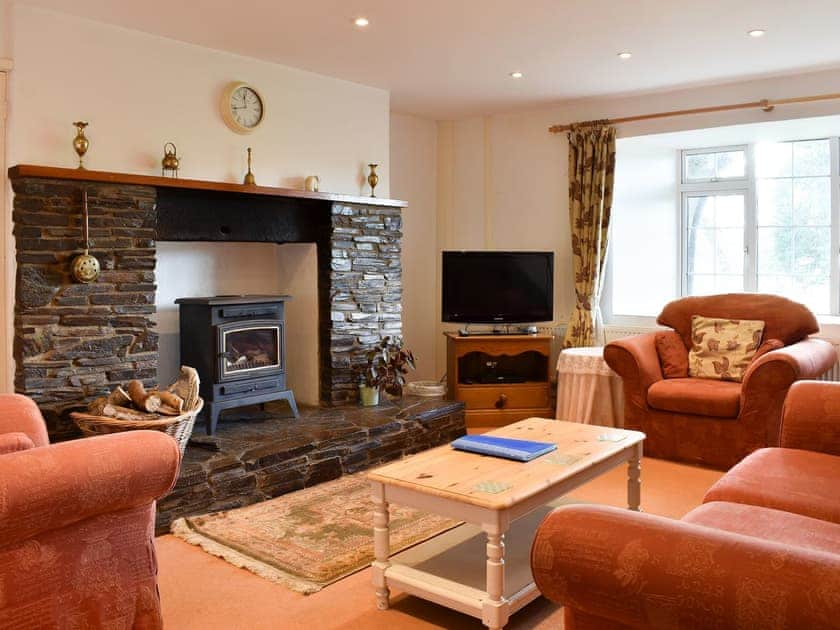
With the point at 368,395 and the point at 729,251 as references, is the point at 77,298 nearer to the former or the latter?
the point at 368,395

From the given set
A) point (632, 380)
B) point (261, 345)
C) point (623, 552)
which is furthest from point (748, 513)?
point (261, 345)

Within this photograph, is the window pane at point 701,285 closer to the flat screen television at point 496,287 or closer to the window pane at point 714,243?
the window pane at point 714,243

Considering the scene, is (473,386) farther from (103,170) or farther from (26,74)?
(26,74)

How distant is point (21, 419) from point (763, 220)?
16.6ft

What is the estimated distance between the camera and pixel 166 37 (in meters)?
4.21

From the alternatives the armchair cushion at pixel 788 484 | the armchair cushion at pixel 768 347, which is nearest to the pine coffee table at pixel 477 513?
the armchair cushion at pixel 788 484

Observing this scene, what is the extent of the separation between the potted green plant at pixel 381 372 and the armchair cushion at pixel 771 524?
2.89 meters

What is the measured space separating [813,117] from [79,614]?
16.3ft

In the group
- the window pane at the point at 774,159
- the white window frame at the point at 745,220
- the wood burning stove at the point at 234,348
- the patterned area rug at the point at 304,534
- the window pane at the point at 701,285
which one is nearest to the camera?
the patterned area rug at the point at 304,534

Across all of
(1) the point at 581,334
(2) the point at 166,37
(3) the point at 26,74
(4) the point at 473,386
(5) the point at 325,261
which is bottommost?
(4) the point at 473,386

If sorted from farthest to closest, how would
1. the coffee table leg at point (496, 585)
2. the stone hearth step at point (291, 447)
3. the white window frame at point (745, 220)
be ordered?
the white window frame at point (745, 220)
the stone hearth step at point (291, 447)
the coffee table leg at point (496, 585)

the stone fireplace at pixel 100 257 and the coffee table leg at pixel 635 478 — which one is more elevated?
the stone fireplace at pixel 100 257

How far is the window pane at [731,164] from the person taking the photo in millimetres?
5816

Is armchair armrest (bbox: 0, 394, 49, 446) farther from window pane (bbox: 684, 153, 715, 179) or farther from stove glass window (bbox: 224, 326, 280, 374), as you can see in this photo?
window pane (bbox: 684, 153, 715, 179)
